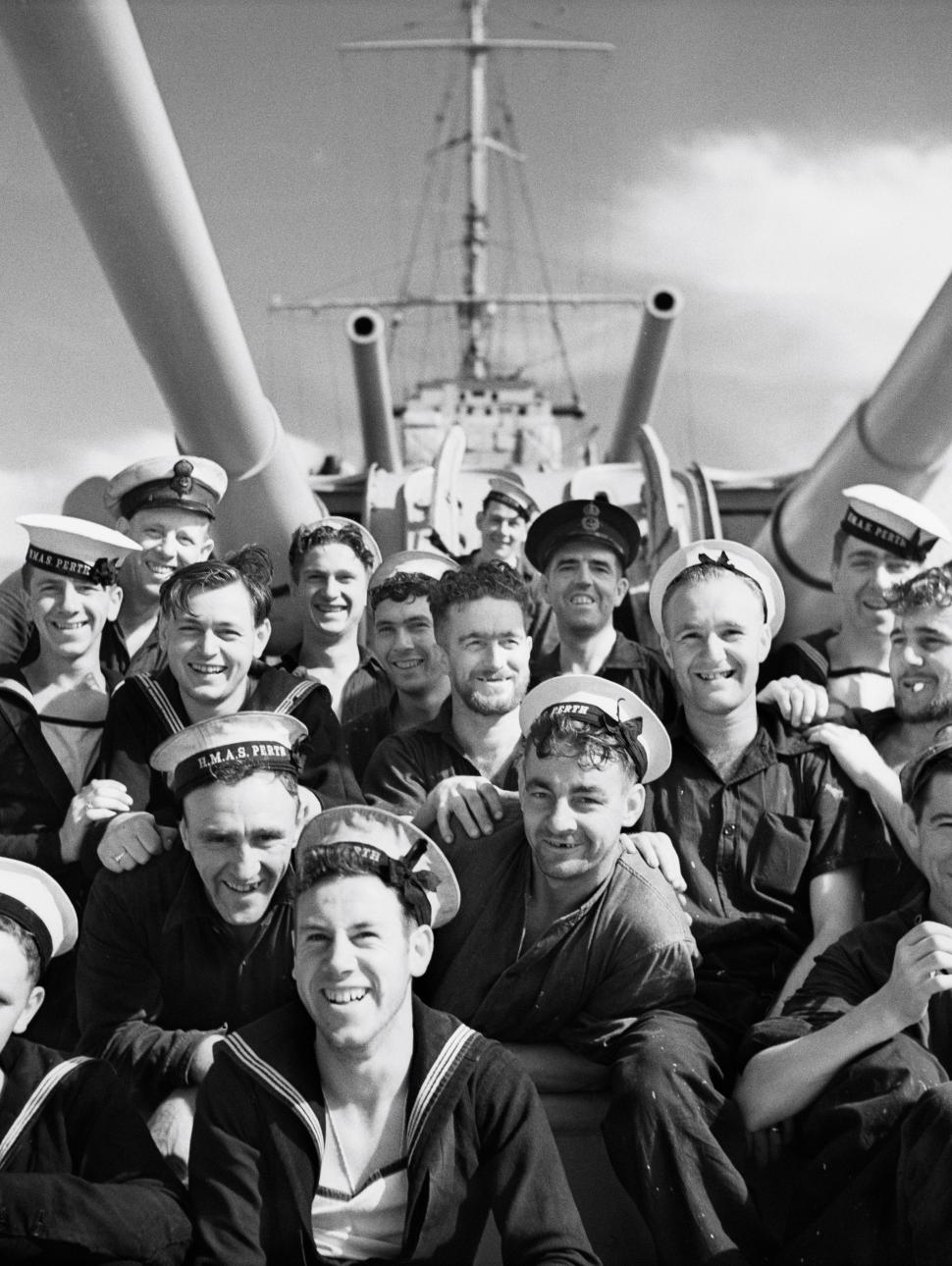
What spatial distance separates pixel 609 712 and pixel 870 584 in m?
1.35

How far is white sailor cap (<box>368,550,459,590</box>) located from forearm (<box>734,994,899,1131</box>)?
1.91 metres

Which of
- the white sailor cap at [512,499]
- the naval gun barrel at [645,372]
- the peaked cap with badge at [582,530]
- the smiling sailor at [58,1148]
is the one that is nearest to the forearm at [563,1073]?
the smiling sailor at [58,1148]

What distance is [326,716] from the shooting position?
11.2ft

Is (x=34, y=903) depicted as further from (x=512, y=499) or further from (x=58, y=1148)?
(x=512, y=499)

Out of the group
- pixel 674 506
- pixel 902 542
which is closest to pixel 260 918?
pixel 902 542

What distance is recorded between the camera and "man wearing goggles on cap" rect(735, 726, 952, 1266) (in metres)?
2.26

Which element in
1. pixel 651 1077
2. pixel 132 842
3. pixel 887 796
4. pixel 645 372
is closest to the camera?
pixel 651 1077

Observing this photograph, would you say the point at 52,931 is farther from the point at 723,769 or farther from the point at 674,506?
the point at 674,506

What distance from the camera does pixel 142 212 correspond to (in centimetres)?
356

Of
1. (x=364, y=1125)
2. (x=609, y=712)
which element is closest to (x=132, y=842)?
(x=364, y=1125)

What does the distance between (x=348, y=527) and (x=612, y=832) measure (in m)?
1.76

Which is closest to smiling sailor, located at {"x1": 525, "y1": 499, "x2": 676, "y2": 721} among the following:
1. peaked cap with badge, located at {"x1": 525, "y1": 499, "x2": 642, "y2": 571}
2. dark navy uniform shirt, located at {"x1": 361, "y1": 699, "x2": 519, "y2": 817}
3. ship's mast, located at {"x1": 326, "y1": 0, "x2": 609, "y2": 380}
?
peaked cap with badge, located at {"x1": 525, "y1": 499, "x2": 642, "y2": 571}

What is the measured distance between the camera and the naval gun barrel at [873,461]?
4.29 meters

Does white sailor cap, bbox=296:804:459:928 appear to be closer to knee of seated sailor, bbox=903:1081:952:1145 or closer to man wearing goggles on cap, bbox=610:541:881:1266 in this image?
man wearing goggles on cap, bbox=610:541:881:1266
